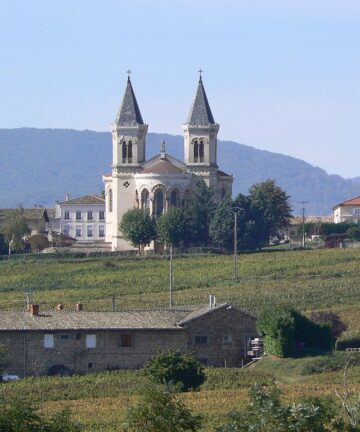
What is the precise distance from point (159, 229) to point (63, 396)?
6619 centimetres

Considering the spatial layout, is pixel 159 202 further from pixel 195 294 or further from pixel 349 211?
pixel 349 211

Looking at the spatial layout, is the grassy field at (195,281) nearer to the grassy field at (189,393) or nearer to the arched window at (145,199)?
the grassy field at (189,393)

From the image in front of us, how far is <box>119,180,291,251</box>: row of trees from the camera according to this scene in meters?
127

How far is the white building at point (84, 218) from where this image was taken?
523ft

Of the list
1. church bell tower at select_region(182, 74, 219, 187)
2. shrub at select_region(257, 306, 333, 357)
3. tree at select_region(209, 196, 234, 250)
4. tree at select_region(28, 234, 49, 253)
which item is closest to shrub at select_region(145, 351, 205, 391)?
shrub at select_region(257, 306, 333, 357)

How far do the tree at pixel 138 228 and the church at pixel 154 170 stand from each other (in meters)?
3.32

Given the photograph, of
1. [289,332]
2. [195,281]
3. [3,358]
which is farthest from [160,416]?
[195,281]

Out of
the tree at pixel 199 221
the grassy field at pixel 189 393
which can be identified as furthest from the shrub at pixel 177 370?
the tree at pixel 199 221

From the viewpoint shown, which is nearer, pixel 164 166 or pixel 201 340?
pixel 201 340

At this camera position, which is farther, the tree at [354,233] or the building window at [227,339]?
the tree at [354,233]

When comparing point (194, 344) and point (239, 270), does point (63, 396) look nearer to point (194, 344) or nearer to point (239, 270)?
point (194, 344)

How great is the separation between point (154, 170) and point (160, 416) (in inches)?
3704

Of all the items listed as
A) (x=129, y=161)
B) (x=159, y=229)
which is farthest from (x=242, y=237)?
(x=129, y=161)

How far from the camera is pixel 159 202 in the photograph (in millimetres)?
133875
